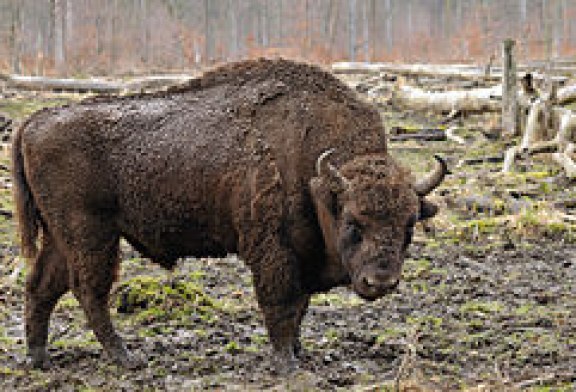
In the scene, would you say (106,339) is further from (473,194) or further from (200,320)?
(473,194)

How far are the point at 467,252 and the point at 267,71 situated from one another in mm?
3340

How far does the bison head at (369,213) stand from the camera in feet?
15.3

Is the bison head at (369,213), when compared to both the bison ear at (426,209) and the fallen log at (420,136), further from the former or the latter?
the fallen log at (420,136)

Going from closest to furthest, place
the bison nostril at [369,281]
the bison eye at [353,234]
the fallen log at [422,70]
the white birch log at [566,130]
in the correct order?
1. the bison nostril at [369,281]
2. the bison eye at [353,234]
3. the white birch log at [566,130]
4. the fallen log at [422,70]

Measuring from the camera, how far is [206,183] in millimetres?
5383

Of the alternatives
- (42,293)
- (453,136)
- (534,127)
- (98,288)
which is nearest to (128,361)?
(98,288)

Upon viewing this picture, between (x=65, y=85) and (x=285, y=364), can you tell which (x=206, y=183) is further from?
(x=65, y=85)

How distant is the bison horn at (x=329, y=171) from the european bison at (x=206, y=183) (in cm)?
1

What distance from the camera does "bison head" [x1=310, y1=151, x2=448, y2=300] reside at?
465cm

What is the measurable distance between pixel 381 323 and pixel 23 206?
9.30 feet

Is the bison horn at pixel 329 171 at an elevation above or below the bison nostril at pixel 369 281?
above

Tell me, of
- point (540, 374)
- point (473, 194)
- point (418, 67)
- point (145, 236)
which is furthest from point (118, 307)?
point (418, 67)

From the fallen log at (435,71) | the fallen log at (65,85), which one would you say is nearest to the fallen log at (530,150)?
the fallen log at (435,71)

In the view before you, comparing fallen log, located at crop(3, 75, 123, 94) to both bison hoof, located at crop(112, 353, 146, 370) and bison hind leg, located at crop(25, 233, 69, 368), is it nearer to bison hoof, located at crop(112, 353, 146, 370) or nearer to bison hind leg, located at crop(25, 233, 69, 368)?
bison hind leg, located at crop(25, 233, 69, 368)
